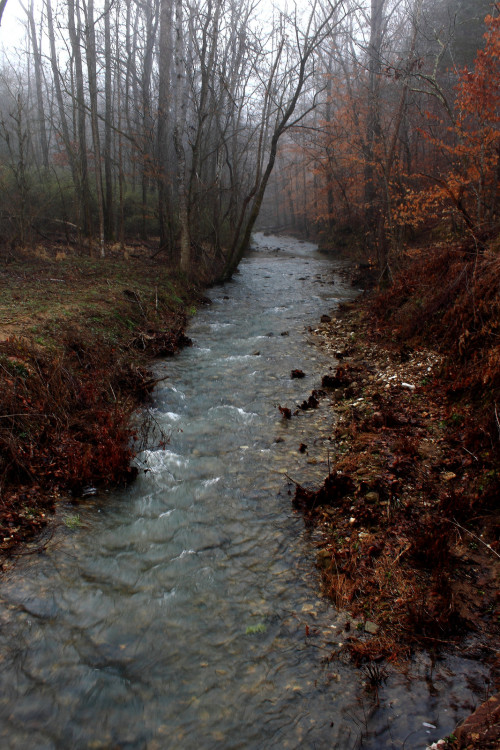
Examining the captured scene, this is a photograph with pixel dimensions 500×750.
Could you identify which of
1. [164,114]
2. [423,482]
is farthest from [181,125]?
[423,482]

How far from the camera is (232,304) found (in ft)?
48.3

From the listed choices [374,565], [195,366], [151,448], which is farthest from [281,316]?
[374,565]

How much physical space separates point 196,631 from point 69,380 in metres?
4.04

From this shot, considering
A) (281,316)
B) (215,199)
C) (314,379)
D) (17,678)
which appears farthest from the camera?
(215,199)

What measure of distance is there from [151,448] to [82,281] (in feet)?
23.7

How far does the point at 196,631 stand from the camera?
3.48m

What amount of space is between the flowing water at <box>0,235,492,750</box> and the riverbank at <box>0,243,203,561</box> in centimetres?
41

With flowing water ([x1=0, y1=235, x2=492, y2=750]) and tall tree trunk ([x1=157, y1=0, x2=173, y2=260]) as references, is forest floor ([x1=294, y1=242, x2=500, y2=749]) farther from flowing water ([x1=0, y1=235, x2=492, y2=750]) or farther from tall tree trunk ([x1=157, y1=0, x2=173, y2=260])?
tall tree trunk ([x1=157, y1=0, x2=173, y2=260])

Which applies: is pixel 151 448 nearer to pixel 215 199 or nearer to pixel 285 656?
pixel 285 656

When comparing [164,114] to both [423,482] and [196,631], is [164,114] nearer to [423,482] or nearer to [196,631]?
[423,482]

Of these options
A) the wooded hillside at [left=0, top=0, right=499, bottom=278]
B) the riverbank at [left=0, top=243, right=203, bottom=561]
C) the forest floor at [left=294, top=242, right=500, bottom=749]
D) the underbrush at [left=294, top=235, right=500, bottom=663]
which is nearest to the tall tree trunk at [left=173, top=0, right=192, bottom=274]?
the wooded hillside at [left=0, top=0, right=499, bottom=278]

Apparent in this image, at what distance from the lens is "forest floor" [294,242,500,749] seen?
3207 millimetres

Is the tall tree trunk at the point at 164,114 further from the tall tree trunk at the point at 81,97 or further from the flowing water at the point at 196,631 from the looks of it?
the flowing water at the point at 196,631

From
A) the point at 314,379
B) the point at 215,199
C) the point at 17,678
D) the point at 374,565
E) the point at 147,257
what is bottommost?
the point at 17,678
